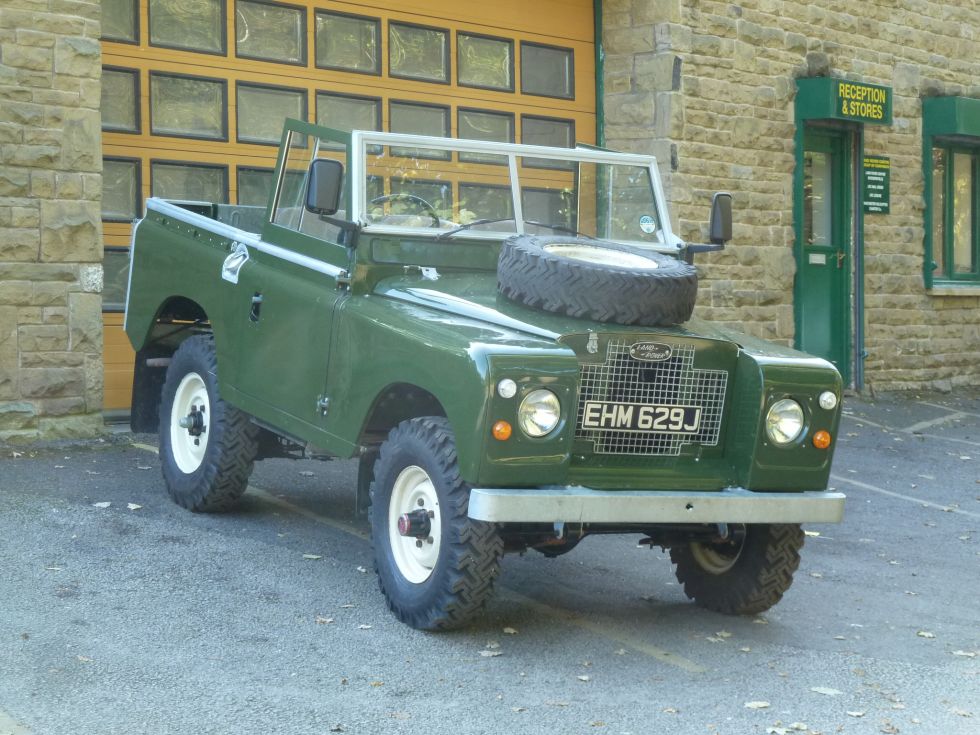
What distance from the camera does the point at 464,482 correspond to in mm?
5258

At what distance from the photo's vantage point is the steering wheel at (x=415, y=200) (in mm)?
6523

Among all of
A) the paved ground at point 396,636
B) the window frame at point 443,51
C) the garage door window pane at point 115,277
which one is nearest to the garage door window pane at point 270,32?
the window frame at point 443,51

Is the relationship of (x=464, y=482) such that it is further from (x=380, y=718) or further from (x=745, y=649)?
(x=745, y=649)

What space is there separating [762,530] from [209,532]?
9.08 feet

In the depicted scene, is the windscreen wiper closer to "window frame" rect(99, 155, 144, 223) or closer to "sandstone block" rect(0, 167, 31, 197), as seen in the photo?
"sandstone block" rect(0, 167, 31, 197)

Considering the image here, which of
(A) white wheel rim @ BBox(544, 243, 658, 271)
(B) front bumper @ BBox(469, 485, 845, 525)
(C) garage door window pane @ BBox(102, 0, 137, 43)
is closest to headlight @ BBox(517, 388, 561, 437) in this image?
(B) front bumper @ BBox(469, 485, 845, 525)

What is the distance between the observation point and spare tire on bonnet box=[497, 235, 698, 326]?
18.4 feet

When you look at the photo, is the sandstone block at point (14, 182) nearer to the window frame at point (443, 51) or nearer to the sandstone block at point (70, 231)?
the sandstone block at point (70, 231)

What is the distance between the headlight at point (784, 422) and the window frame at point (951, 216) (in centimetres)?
1058

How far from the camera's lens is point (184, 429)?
7.65 meters

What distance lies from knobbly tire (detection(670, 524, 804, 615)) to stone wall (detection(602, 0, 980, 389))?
22.3 feet

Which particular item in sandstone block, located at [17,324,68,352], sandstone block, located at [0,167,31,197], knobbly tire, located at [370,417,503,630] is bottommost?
knobbly tire, located at [370,417,503,630]

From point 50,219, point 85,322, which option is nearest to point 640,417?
point 85,322

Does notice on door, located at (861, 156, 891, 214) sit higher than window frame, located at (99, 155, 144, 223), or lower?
higher
